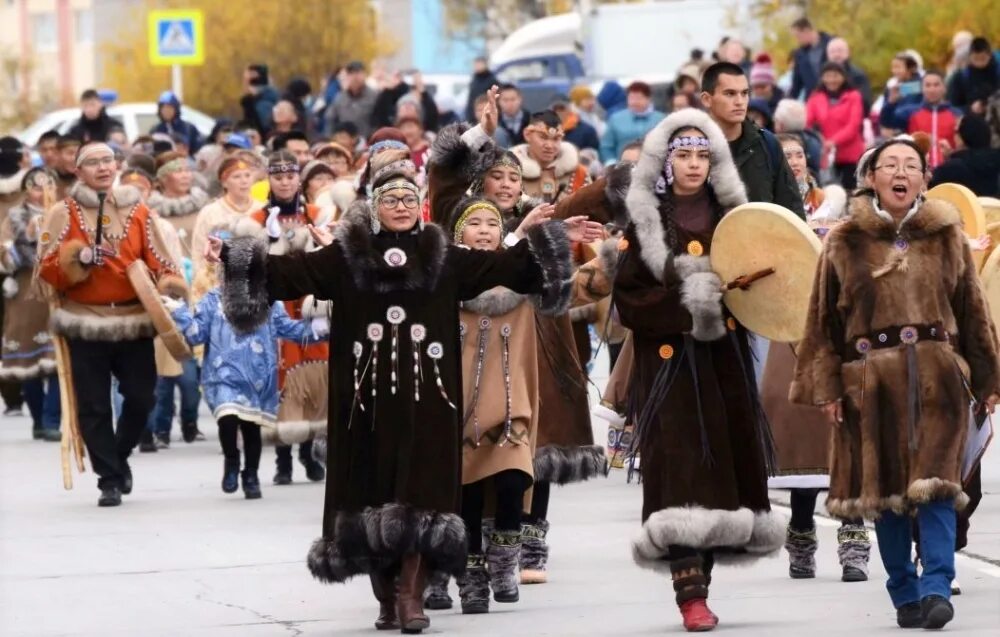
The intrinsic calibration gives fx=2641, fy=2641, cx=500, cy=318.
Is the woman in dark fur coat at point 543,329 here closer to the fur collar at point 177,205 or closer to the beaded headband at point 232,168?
the beaded headband at point 232,168

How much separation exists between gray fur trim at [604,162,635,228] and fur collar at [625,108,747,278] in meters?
0.36

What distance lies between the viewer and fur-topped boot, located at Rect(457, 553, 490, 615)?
988cm

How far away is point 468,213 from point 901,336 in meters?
1.85

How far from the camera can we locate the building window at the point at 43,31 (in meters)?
79.4

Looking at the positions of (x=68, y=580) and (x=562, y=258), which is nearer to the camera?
(x=562, y=258)

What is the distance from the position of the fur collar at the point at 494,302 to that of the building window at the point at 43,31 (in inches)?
2790

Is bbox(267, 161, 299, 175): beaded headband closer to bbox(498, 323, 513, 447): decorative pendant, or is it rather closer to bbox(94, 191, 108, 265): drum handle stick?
bbox(94, 191, 108, 265): drum handle stick

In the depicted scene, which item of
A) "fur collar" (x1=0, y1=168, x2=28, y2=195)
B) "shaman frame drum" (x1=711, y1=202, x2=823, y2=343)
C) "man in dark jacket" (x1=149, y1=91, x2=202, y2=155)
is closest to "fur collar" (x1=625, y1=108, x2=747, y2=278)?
"shaman frame drum" (x1=711, y1=202, x2=823, y2=343)

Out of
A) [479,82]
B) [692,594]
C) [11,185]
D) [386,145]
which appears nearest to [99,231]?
[386,145]

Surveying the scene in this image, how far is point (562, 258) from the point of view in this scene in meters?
9.65

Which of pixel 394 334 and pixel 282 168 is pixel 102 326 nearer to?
pixel 282 168

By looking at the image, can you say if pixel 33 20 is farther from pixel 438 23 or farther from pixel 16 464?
pixel 16 464

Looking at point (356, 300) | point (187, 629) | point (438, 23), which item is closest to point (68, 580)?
point (187, 629)

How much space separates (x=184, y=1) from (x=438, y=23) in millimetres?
13387
